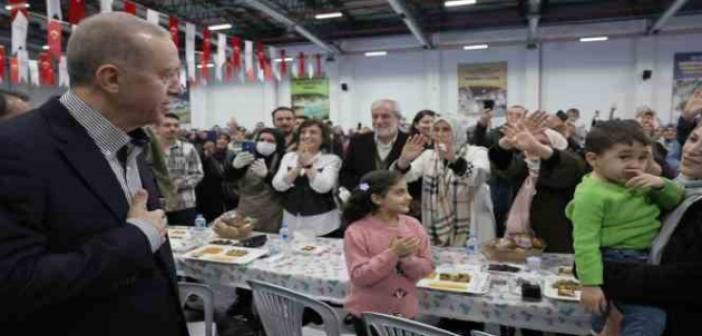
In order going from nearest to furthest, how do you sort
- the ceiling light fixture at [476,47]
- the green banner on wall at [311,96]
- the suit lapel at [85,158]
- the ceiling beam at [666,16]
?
the suit lapel at [85,158]
the ceiling beam at [666,16]
the ceiling light fixture at [476,47]
the green banner on wall at [311,96]

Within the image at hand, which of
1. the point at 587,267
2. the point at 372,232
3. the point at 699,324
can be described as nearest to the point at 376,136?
the point at 372,232

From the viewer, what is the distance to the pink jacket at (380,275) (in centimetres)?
213

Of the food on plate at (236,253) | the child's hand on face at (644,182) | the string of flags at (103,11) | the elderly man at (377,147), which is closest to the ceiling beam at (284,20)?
the string of flags at (103,11)

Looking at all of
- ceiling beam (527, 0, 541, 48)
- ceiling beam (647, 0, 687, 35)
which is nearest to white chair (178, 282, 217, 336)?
ceiling beam (527, 0, 541, 48)

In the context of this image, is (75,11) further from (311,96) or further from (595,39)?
(595,39)

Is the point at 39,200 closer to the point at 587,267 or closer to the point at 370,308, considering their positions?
the point at 370,308

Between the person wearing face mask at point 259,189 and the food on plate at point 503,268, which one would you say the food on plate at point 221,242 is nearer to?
the person wearing face mask at point 259,189

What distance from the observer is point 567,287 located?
2174mm

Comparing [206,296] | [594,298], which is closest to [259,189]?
[206,296]

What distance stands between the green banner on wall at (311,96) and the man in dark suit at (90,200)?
14090mm

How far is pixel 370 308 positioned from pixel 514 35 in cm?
1243

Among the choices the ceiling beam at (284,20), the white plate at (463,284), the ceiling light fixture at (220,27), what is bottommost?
the white plate at (463,284)

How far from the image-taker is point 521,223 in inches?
119

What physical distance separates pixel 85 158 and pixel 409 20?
10.2 meters
